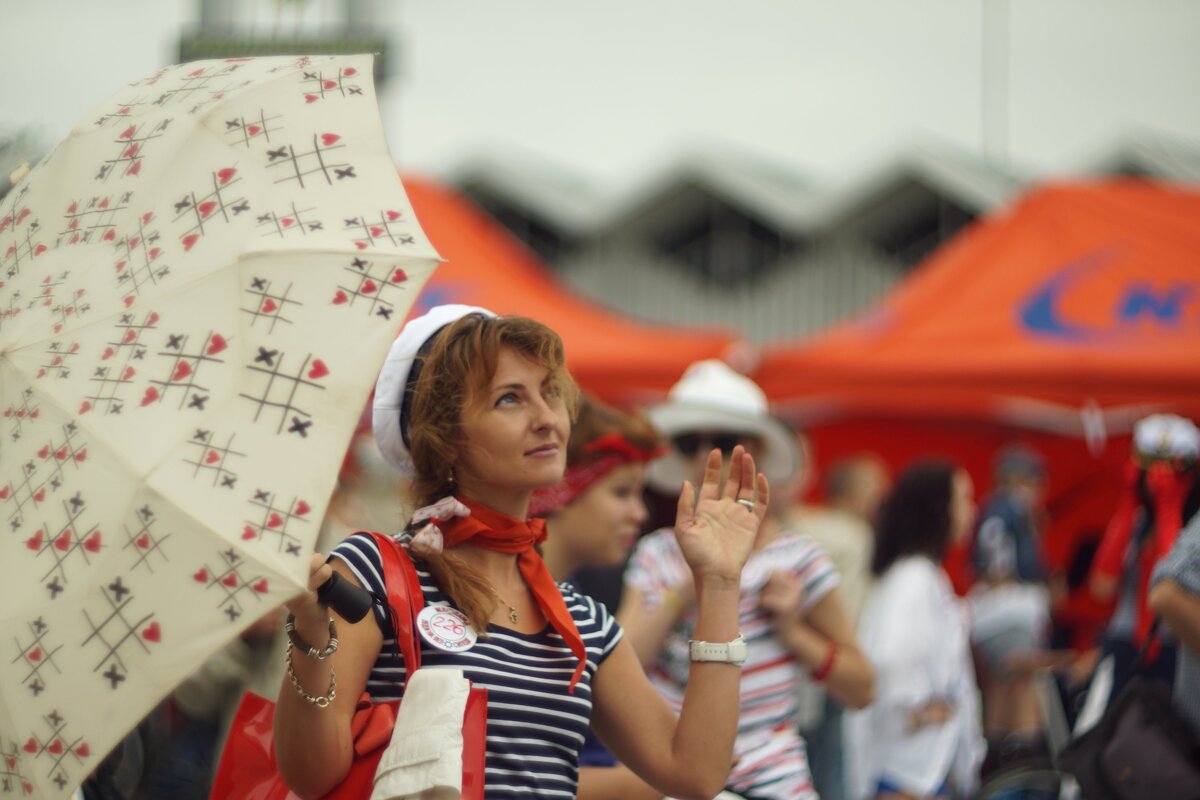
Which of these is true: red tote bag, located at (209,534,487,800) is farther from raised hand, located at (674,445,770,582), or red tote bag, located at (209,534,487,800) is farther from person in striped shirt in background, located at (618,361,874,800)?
person in striped shirt in background, located at (618,361,874,800)

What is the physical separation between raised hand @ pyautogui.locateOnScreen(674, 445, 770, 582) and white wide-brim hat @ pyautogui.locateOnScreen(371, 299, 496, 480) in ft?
1.60

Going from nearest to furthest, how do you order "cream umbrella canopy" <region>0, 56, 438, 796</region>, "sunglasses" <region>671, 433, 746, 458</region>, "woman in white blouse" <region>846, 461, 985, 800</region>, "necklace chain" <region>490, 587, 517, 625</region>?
1. "cream umbrella canopy" <region>0, 56, 438, 796</region>
2. "necklace chain" <region>490, 587, 517, 625</region>
3. "sunglasses" <region>671, 433, 746, 458</region>
4. "woman in white blouse" <region>846, 461, 985, 800</region>

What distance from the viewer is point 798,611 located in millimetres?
3943

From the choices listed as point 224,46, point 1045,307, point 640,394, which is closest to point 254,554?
point 640,394

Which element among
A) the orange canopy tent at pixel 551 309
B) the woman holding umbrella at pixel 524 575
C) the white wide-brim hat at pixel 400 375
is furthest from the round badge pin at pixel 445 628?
the orange canopy tent at pixel 551 309

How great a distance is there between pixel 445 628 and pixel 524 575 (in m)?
0.26

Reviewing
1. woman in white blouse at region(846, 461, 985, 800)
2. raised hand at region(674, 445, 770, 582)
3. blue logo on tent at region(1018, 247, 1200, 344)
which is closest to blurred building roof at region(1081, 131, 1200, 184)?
blue logo on tent at region(1018, 247, 1200, 344)

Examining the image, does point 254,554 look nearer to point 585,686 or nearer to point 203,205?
point 203,205

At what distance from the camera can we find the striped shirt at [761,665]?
12.2 feet

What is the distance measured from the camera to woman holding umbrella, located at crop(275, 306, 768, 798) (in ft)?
7.25

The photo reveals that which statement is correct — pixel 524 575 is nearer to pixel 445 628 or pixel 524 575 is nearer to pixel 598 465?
pixel 445 628

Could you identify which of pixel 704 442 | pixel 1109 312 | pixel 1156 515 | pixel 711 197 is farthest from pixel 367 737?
pixel 711 197

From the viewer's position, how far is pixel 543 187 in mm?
23578

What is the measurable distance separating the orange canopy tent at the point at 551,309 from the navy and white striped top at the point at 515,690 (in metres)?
6.71
